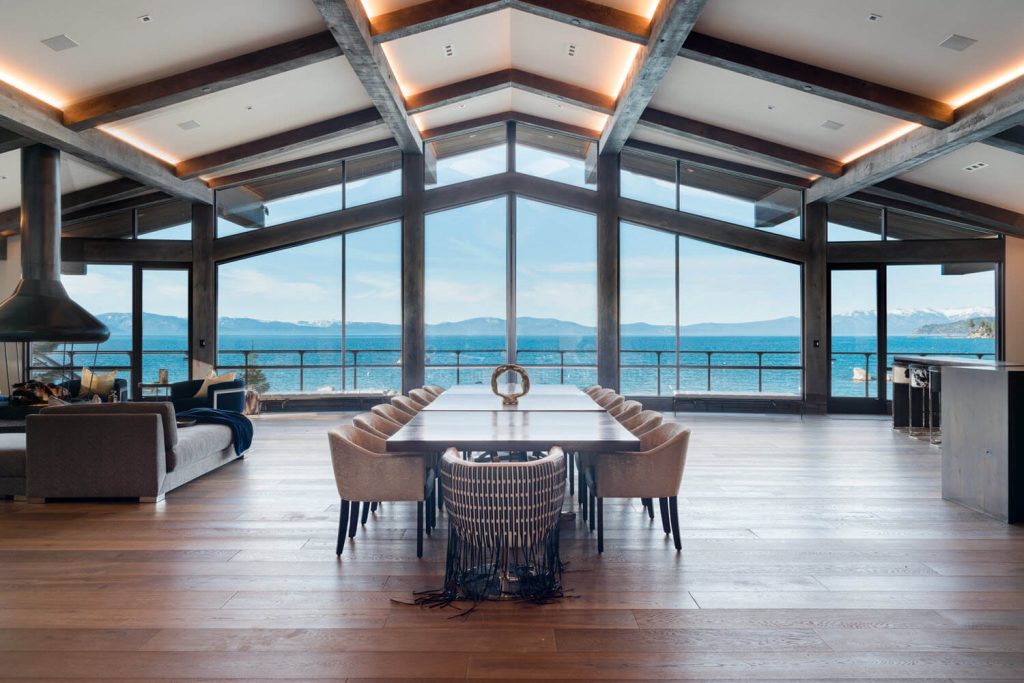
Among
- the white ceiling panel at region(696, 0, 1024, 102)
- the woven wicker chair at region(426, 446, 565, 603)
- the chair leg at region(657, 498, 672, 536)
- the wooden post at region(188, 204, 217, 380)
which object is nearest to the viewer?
the woven wicker chair at region(426, 446, 565, 603)

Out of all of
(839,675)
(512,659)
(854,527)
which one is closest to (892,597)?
(839,675)

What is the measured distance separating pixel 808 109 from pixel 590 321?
442 cm

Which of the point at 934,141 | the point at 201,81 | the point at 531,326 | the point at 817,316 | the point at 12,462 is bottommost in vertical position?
the point at 12,462

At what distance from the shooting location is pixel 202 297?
404 inches

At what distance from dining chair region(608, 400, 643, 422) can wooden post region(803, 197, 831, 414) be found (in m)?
6.18

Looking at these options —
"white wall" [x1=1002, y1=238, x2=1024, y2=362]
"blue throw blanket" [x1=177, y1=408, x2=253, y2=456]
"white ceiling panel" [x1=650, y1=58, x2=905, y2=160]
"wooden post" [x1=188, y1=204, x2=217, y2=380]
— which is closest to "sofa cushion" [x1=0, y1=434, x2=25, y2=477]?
"blue throw blanket" [x1=177, y1=408, x2=253, y2=456]

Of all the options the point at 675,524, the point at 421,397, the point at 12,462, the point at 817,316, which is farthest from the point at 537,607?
the point at 817,316

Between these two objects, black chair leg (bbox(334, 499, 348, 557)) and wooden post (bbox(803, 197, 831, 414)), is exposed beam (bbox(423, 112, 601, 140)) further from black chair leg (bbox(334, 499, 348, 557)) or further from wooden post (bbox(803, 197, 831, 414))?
black chair leg (bbox(334, 499, 348, 557))

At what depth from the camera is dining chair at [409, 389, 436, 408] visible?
5716 millimetres

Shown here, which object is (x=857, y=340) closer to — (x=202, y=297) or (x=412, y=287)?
(x=412, y=287)

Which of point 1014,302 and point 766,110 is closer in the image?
point 766,110

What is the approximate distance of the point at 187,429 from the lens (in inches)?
229

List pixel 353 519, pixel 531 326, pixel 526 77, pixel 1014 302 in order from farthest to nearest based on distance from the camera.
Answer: pixel 531 326, pixel 1014 302, pixel 526 77, pixel 353 519

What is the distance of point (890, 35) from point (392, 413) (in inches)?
202
